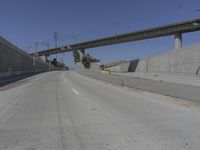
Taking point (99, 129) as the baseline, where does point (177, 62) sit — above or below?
above

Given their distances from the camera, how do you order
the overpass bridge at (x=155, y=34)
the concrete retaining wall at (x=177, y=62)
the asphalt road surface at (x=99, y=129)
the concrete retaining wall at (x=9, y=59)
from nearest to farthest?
the asphalt road surface at (x=99, y=129) < the concrete retaining wall at (x=177, y=62) < the concrete retaining wall at (x=9, y=59) < the overpass bridge at (x=155, y=34)

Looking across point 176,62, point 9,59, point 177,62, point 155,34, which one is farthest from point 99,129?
point 155,34

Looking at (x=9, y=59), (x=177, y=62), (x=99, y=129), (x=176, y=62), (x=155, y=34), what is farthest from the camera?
(x=155, y=34)

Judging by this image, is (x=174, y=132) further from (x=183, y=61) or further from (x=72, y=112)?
(x=183, y=61)

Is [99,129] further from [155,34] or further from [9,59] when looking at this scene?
[155,34]

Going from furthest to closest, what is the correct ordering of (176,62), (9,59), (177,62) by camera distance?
(9,59)
(176,62)
(177,62)

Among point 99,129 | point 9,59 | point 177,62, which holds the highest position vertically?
point 9,59

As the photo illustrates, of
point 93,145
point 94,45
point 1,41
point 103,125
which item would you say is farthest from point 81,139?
point 94,45

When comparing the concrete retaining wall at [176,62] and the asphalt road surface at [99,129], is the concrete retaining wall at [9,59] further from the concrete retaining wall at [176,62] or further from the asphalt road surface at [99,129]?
the asphalt road surface at [99,129]

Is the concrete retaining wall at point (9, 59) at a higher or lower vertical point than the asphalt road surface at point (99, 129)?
higher

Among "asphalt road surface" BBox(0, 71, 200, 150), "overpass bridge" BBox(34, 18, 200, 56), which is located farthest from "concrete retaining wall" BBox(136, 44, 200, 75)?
"asphalt road surface" BBox(0, 71, 200, 150)

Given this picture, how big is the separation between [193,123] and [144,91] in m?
11.2

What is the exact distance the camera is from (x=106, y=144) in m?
6.63

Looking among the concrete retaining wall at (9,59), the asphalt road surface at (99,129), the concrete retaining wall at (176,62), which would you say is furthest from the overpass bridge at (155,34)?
the asphalt road surface at (99,129)
